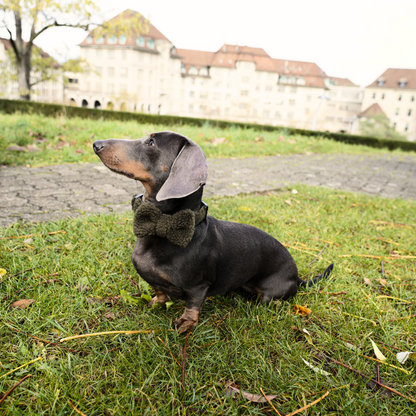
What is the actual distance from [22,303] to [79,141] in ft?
17.0

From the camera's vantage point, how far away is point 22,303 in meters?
1.84

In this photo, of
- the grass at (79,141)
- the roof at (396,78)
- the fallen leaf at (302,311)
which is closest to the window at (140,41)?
the roof at (396,78)

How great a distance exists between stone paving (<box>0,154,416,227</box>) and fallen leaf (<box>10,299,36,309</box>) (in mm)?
1198

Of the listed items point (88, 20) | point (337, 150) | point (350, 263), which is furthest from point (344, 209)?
point (88, 20)

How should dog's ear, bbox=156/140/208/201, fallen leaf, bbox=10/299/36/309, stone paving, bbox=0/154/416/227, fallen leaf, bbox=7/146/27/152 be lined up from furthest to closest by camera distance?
fallen leaf, bbox=7/146/27/152
stone paving, bbox=0/154/416/227
fallen leaf, bbox=10/299/36/309
dog's ear, bbox=156/140/208/201

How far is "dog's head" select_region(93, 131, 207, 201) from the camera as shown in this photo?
4.67ft

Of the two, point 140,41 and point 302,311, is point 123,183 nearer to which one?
point 302,311

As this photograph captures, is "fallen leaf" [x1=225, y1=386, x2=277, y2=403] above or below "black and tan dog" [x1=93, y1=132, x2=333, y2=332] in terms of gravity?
below

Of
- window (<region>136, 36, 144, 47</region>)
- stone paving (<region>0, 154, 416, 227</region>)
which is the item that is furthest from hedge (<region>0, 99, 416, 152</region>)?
window (<region>136, 36, 144, 47</region>)

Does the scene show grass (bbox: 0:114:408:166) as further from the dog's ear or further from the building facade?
the building facade

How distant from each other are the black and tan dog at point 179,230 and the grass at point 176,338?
231mm

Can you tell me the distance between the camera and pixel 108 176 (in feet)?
15.8

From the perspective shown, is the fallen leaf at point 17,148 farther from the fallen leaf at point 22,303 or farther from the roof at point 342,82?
the roof at point 342,82

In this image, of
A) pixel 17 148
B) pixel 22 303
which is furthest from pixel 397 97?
pixel 22 303
